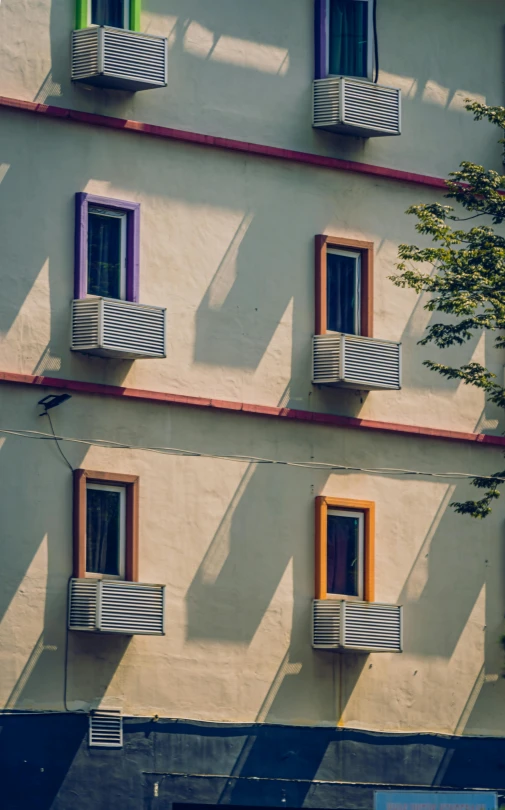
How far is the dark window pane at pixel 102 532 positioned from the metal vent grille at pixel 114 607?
537 millimetres

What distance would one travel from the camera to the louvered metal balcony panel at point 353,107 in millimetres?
37562

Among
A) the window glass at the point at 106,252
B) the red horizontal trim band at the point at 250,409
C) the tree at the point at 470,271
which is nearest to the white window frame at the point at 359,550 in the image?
the red horizontal trim band at the point at 250,409

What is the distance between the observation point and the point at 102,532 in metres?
34.8

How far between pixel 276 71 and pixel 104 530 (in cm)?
843

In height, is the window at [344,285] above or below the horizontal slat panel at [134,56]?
below

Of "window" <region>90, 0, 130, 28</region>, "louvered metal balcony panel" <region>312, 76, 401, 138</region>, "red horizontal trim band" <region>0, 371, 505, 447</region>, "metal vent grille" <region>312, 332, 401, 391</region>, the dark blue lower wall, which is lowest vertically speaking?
the dark blue lower wall

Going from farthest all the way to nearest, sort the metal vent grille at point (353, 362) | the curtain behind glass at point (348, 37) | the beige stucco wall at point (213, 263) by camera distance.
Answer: the curtain behind glass at point (348, 37) → the metal vent grille at point (353, 362) → the beige stucco wall at point (213, 263)

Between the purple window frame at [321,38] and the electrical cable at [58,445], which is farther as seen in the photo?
the purple window frame at [321,38]

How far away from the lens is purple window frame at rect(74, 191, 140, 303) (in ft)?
115

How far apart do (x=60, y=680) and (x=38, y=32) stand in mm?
10004

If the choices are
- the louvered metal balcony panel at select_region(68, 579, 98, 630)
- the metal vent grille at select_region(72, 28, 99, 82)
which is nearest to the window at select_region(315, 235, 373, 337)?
the metal vent grille at select_region(72, 28, 99, 82)

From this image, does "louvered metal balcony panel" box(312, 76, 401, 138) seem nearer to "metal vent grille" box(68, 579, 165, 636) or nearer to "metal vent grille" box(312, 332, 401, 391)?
"metal vent grille" box(312, 332, 401, 391)

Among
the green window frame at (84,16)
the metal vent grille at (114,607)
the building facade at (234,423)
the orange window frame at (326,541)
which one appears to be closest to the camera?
the metal vent grille at (114,607)

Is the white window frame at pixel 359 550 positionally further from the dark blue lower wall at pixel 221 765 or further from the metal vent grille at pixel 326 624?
the dark blue lower wall at pixel 221 765
